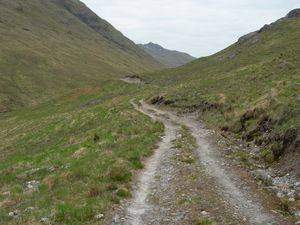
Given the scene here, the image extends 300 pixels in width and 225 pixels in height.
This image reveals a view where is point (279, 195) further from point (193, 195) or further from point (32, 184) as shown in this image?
point (32, 184)

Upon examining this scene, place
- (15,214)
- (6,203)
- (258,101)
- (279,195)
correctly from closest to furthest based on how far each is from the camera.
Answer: (15,214), (279,195), (6,203), (258,101)

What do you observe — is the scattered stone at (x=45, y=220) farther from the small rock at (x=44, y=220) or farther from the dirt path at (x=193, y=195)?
the dirt path at (x=193, y=195)

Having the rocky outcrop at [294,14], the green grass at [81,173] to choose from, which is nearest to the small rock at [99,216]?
the green grass at [81,173]

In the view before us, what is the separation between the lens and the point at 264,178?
65.8 ft

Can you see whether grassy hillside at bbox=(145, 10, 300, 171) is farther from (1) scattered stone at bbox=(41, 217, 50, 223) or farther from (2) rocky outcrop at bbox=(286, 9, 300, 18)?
(2) rocky outcrop at bbox=(286, 9, 300, 18)

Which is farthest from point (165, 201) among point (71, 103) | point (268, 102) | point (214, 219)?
point (71, 103)

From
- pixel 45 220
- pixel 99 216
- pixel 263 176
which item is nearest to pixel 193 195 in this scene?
pixel 99 216

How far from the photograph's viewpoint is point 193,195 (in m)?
17.9

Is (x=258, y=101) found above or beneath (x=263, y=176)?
above

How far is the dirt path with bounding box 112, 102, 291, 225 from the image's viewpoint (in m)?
15.4

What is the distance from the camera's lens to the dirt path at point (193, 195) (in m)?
15.4

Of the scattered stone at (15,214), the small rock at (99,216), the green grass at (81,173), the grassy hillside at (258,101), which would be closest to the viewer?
the small rock at (99,216)

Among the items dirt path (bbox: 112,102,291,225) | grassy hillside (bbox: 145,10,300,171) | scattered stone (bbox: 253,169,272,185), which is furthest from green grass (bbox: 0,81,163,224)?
grassy hillside (bbox: 145,10,300,171)

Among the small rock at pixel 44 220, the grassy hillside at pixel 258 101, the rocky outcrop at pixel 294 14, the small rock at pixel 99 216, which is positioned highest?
the rocky outcrop at pixel 294 14
